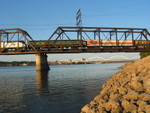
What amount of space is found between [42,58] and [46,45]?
566 centimetres

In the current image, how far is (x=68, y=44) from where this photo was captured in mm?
74812

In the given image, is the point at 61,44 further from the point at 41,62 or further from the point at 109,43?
the point at 109,43

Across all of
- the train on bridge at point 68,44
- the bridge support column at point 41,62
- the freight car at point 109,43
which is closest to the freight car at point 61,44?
the train on bridge at point 68,44

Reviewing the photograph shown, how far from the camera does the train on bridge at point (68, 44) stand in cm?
7550

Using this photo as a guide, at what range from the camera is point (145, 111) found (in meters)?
8.58

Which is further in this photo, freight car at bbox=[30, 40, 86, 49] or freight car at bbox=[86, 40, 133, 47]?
freight car at bbox=[86, 40, 133, 47]

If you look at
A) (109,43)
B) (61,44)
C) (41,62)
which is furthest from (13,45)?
(109,43)

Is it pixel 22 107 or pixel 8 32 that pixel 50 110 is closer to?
pixel 22 107

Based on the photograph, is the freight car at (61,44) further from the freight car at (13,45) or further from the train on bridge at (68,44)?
the freight car at (13,45)

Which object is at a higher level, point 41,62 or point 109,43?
point 109,43

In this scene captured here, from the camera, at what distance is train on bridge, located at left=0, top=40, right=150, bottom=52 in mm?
75500

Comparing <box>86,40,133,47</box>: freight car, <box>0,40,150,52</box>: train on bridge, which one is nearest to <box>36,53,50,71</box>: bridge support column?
<box>0,40,150,52</box>: train on bridge

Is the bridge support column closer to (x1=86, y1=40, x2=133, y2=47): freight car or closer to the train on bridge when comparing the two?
the train on bridge

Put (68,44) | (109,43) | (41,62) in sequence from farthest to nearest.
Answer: (109,43) < (41,62) < (68,44)
